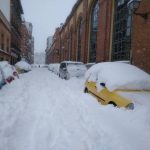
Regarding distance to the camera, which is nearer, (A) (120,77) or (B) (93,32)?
(A) (120,77)

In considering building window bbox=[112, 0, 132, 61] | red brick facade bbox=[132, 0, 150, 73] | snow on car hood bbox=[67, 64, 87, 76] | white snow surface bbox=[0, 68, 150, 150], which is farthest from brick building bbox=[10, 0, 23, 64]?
white snow surface bbox=[0, 68, 150, 150]

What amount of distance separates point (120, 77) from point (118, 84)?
0.53 metres

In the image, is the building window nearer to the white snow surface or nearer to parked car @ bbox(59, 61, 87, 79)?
parked car @ bbox(59, 61, 87, 79)

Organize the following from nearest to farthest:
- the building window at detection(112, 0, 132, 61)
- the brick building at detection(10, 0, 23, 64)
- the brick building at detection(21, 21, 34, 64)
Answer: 1. the building window at detection(112, 0, 132, 61)
2. the brick building at detection(10, 0, 23, 64)
3. the brick building at detection(21, 21, 34, 64)

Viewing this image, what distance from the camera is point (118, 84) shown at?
25.2 feet

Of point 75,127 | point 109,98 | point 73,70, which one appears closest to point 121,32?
point 73,70

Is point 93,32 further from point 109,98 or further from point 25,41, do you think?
point 25,41

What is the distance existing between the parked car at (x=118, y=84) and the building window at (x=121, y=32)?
671 centimetres

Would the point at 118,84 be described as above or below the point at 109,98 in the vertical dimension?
above

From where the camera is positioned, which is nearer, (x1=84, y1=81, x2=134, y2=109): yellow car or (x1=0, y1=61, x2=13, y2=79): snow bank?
(x1=84, y1=81, x2=134, y2=109): yellow car

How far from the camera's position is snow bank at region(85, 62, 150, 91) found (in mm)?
7758

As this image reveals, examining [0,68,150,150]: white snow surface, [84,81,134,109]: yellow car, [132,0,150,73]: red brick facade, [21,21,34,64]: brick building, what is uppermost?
[21,21,34,64]: brick building

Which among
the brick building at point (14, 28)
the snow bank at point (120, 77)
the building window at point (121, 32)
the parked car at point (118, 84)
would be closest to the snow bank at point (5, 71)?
the snow bank at point (120, 77)

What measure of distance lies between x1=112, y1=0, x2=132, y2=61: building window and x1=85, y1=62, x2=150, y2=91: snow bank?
21.2 ft
